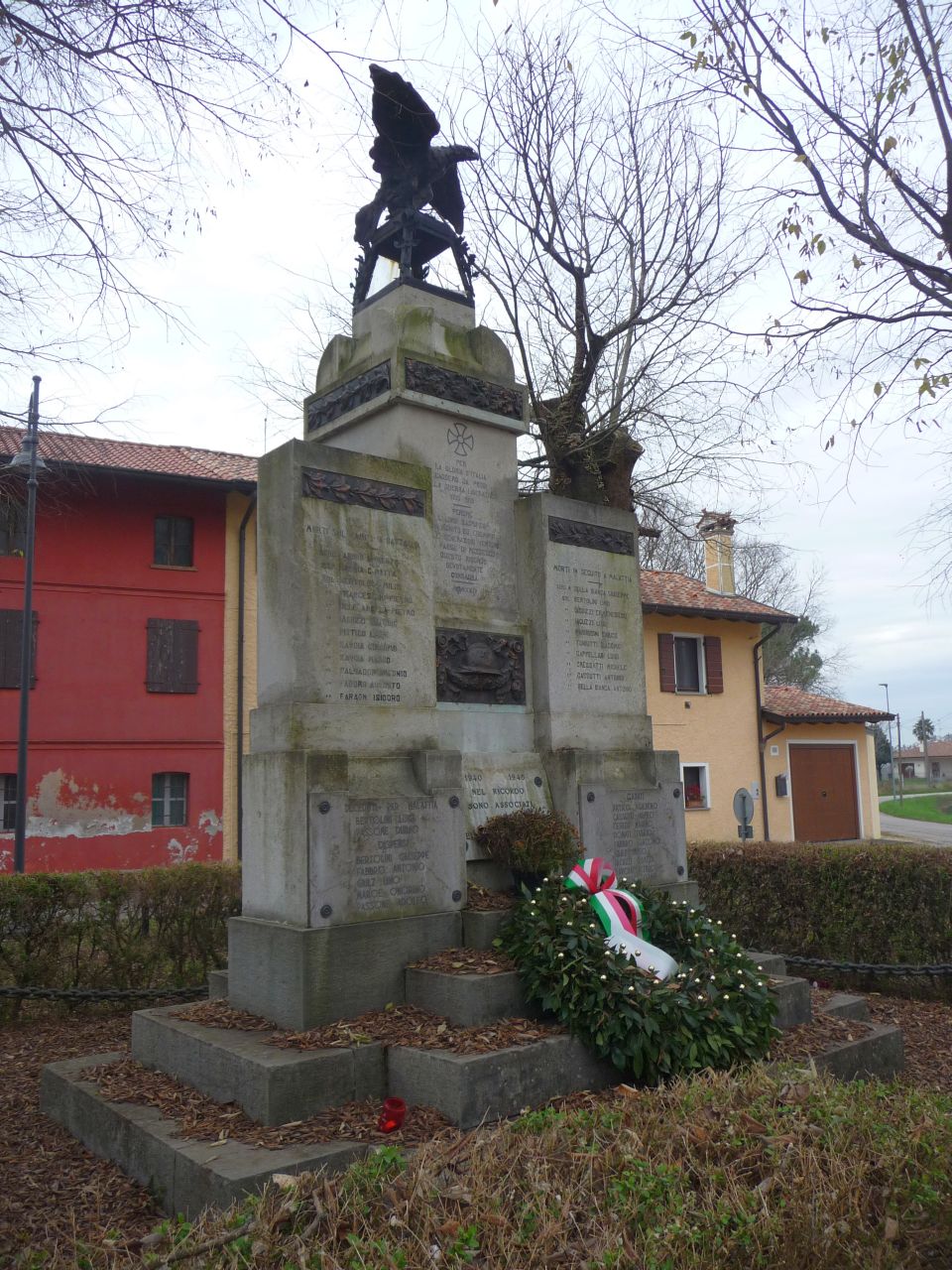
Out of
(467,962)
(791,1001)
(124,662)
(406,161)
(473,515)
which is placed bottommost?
(791,1001)

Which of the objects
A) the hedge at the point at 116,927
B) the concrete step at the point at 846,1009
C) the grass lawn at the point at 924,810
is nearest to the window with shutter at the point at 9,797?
the hedge at the point at 116,927

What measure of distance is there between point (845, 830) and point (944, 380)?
79.5 ft

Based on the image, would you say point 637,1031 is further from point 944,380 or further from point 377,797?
point 944,380

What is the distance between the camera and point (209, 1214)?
140 inches

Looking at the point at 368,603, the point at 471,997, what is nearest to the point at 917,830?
the point at 368,603

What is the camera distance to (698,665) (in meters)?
26.4

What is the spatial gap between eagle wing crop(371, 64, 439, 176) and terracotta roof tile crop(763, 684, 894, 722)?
72.4ft

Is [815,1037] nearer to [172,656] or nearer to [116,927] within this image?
[116,927]

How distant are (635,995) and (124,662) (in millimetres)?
17919

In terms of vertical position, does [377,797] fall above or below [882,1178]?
above

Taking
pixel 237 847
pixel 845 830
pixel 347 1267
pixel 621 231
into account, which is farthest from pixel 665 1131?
pixel 845 830

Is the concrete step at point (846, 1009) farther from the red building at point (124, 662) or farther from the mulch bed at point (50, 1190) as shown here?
the red building at point (124, 662)

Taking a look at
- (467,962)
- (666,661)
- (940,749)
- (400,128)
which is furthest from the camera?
(940,749)

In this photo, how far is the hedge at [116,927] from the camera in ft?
26.4
